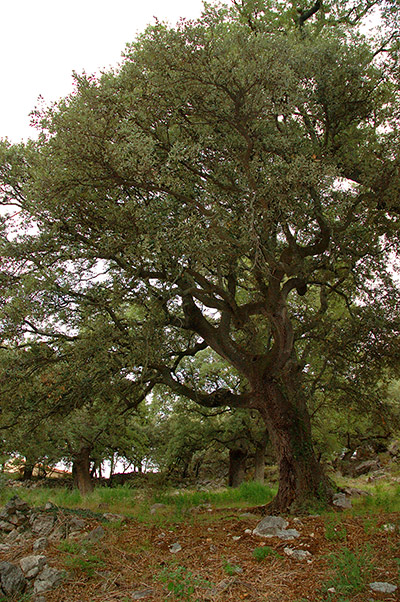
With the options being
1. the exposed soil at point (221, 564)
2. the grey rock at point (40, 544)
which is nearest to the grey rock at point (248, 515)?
the exposed soil at point (221, 564)

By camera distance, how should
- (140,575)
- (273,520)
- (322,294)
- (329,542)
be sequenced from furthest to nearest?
(322,294) → (273,520) → (329,542) → (140,575)

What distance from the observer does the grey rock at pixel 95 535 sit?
6.75m

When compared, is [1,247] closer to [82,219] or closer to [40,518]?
[82,219]

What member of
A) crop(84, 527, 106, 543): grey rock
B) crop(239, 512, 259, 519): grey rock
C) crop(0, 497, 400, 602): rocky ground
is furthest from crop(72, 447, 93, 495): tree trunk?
crop(84, 527, 106, 543): grey rock

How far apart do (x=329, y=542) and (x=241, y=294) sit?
1070 centimetres

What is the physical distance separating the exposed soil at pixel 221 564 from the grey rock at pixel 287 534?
0.36ft

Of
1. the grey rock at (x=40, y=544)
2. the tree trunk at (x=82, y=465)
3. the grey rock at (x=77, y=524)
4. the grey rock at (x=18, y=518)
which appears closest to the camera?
the grey rock at (x=40, y=544)

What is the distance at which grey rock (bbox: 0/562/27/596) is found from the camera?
476cm

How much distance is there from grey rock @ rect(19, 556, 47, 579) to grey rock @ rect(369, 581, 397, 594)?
395 cm

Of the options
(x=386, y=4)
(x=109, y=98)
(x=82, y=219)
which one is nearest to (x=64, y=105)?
(x=109, y=98)

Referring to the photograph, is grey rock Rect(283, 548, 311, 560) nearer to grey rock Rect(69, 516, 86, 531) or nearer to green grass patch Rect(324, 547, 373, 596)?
green grass patch Rect(324, 547, 373, 596)

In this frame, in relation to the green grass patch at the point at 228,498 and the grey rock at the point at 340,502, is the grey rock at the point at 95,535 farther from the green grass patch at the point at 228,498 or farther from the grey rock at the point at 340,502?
the green grass patch at the point at 228,498

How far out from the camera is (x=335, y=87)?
8531mm

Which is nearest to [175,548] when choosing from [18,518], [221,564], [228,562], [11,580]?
[221,564]
